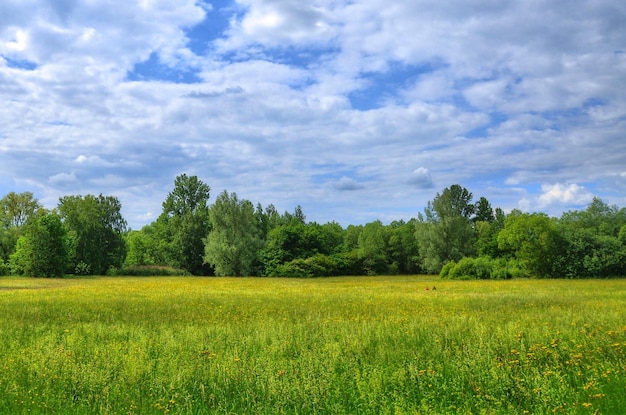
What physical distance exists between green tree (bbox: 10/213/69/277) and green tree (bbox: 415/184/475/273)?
194 ft

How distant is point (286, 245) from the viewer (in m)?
83.8

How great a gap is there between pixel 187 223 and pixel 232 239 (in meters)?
13.3

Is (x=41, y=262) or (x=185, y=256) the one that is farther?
(x=185, y=256)

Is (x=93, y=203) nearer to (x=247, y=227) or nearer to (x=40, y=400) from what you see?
(x=247, y=227)

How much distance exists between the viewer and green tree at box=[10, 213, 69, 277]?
68.6 metres

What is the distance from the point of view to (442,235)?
272 ft

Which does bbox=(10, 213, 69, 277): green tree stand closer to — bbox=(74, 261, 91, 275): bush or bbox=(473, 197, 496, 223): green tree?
bbox=(74, 261, 91, 275): bush

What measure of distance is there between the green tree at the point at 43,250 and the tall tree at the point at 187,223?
19849 millimetres

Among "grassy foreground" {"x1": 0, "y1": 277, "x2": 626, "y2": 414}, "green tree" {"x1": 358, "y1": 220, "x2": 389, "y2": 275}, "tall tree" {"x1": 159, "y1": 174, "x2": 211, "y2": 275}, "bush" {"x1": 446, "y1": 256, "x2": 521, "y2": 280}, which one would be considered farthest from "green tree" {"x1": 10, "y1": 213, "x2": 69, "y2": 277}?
"grassy foreground" {"x1": 0, "y1": 277, "x2": 626, "y2": 414}

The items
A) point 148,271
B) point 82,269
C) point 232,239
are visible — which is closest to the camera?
point 232,239

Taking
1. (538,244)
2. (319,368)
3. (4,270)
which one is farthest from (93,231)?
(319,368)

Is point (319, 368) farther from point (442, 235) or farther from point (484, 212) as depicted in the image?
point (484, 212)

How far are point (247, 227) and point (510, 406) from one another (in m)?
75.4

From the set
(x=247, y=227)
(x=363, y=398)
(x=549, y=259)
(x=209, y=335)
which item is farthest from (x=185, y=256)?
(x=363, y=398)
